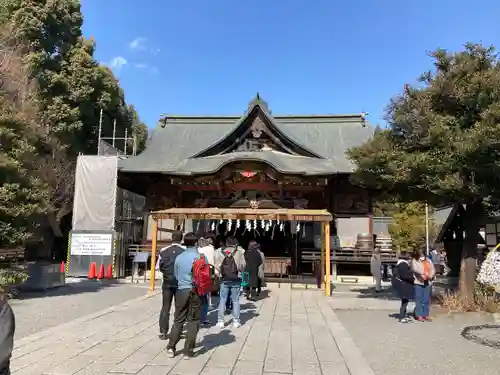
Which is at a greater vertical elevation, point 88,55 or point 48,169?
point 88,55

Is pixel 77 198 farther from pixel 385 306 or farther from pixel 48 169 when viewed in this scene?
pixel 385 306

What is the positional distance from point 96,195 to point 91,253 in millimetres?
2709

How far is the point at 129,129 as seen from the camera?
30969 mm

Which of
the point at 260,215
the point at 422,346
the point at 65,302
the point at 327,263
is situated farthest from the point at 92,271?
the point at 422,346

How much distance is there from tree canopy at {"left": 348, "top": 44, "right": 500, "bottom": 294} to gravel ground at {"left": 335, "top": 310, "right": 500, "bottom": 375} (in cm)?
245

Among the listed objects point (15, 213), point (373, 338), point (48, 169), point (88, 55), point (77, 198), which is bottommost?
point (373, 338)

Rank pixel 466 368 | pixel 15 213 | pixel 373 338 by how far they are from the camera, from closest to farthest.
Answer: pixel 466 368
pixel 373 338
pixel 15 213

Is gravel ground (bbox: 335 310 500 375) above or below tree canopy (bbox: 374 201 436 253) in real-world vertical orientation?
below

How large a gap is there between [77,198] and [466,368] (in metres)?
15.9

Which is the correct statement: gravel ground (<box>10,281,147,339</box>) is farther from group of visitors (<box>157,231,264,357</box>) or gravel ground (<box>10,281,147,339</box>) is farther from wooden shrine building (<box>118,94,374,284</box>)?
wooden shrine building (<box>118,94,374,284</box>)

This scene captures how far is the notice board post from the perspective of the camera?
15922 mm

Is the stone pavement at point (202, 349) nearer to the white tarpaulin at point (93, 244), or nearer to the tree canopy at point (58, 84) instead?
the white tarpaulin at point (93, 244)

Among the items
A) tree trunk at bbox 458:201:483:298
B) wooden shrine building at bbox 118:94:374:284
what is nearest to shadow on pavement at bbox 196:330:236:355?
tree trunk at bbox 458:201:483:298

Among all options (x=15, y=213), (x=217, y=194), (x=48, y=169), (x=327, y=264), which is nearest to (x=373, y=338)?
(x=327, y=264)
